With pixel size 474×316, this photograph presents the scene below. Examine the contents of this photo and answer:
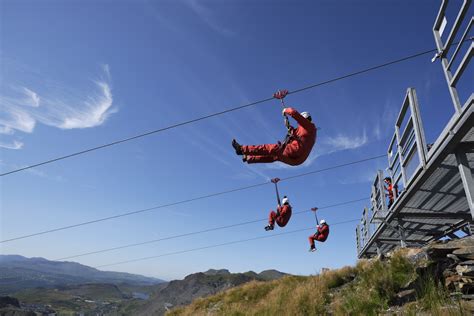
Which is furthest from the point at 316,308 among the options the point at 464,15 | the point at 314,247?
the point at 314,247

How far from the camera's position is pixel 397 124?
31.5 feet

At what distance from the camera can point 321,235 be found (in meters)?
20.2

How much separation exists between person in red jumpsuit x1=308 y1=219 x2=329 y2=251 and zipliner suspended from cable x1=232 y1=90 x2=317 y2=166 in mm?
12631

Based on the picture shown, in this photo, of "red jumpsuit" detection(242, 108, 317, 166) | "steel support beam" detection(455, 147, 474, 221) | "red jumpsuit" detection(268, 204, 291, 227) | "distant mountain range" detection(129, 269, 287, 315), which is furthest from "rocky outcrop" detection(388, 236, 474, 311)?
"distant mountain range" detection(129, 269, 287, 315)

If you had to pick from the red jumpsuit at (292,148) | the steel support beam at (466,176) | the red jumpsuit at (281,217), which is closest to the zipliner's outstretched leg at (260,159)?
the red jumpsuit at (292,148)

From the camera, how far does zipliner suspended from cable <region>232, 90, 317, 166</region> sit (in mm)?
8492

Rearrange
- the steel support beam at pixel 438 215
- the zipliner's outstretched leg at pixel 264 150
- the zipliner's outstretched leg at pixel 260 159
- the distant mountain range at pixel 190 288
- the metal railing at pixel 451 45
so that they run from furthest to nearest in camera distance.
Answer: the distant mountain range at pixel 190 288 < the steel support beam at pixel 438 215 < the zipliner's outstretched leg at pixel 260 159 < the zipliner's outstretched leg at pixel 264 150 < the metal railing at pixel 451 45

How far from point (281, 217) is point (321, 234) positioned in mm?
5511

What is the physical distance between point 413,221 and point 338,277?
3.82 m

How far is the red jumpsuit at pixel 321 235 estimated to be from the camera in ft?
65.9

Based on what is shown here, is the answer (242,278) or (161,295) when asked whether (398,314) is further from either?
(161,295)

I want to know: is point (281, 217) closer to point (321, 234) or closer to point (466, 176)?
point (321, 234)

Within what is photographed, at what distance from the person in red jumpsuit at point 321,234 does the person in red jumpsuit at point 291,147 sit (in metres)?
12.6

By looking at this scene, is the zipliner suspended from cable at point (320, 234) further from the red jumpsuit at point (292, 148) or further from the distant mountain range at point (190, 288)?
the distant mountain range at point (190, 288)
